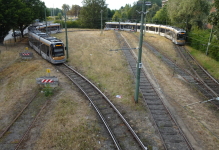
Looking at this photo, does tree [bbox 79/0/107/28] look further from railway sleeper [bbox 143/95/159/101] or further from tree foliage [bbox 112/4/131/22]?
railway sleeper [bbox 143/95/159/101]

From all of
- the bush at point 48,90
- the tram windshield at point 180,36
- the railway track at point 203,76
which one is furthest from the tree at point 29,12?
the railway track at point 203,76

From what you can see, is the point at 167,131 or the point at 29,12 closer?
the point at 167,131

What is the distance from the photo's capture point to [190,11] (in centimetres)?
3719

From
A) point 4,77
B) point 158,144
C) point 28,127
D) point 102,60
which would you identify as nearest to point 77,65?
point 102,60

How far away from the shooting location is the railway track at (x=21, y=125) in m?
9.48

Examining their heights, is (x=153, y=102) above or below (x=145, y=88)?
below

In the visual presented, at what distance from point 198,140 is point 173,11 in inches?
1443

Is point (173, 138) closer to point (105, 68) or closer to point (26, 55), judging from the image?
point (105, 68)

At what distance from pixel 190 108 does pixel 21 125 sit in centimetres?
1217

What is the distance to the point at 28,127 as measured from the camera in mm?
10805

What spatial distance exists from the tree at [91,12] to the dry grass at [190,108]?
5014 cm

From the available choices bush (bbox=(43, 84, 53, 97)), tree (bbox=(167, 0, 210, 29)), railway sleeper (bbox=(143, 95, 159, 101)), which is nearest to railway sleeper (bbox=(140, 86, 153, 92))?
railway sleeper (bbox=(143, 95, 159, 101))

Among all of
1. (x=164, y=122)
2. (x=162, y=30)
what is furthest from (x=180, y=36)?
(x=164, y=122)

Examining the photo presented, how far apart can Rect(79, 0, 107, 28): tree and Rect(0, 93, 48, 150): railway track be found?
59050 mm
